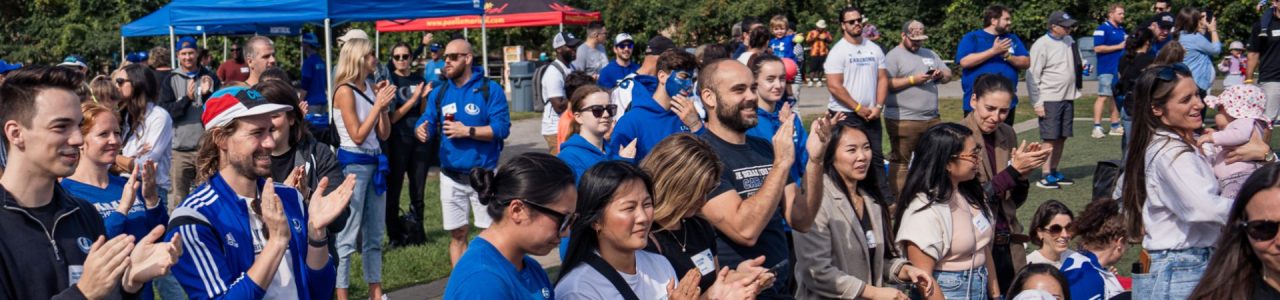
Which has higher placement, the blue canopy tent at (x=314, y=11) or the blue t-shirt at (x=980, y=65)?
the blue canopy tent at (x=314, y=11)

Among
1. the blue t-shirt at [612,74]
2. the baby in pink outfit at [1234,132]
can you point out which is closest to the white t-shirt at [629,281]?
the baby in pink outfit at [1234,132]

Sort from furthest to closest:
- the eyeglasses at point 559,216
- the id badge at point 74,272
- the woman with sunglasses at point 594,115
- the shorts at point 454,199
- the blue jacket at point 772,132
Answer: the shorts at point 454,199
the woman with sunglasses at point 594,115
the blue jacket at point 772,132
the eyeglasses at point 559,216
the id badge at point 74,272

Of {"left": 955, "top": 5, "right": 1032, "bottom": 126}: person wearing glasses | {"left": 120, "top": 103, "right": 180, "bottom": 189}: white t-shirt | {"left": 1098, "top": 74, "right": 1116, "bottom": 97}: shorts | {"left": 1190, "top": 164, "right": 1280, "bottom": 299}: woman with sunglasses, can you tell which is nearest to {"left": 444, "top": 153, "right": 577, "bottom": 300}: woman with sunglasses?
{"left": 1190, "top": 164, "right": 1280, "bottom": 299}: woman with sunglasses

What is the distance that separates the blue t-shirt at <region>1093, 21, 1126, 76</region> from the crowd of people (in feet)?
21.4

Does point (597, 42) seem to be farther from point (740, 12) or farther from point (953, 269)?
point (740, 12)

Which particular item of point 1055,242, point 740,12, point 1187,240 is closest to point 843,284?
point 1187,240

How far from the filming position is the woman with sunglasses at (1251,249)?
2.89 m

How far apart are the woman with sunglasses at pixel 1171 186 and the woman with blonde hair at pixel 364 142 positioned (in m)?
4.27

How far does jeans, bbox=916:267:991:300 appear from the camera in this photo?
5.36 meters

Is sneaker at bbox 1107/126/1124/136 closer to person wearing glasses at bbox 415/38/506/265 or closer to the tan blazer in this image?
person wearing glasses at bbox 415/38/506/265

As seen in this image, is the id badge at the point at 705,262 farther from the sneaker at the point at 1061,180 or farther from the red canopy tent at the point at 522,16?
the red canopy tent at the point at 522,16

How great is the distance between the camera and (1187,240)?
15.6 ft

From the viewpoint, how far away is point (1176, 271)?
480 cm

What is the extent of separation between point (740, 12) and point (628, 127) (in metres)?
27.6
